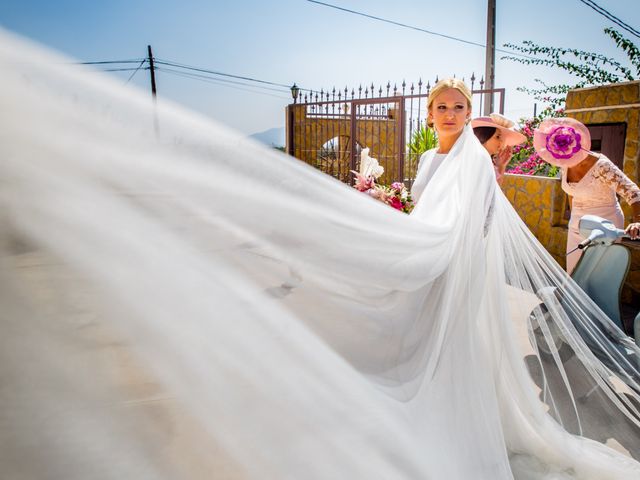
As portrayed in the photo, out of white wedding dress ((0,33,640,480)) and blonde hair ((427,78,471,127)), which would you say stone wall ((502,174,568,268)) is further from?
white wedding dress ((0,33,640,480))

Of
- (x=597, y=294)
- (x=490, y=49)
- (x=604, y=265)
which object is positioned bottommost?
(x=597, y=294)

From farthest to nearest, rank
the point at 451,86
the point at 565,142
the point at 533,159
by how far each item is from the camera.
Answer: the point at 533,159 → the point at 565,142 → the point at 451,86

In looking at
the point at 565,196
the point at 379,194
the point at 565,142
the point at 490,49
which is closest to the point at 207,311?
the point at 379,194

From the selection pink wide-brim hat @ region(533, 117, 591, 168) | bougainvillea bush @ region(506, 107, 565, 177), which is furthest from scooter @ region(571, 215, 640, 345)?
bougainvillea bush @ region(506, 107, 565, 177)

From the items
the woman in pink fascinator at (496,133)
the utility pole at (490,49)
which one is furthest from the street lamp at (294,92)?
the woman in pink fascinator at (496,133)

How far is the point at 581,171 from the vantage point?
3236 mm

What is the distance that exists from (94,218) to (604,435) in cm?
247

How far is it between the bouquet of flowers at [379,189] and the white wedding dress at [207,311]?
863 mm

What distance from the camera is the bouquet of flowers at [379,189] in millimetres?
2494

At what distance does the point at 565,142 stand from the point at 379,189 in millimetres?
1613

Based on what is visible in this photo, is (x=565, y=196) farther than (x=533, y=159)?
No

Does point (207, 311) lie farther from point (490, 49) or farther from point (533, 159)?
point (490, 49)

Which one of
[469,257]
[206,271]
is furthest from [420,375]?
[206,271]

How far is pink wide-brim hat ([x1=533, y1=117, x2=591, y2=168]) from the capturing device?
309 centimetres
